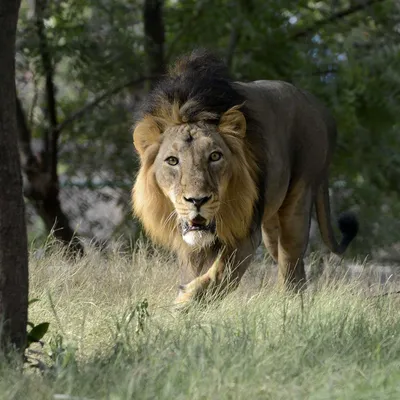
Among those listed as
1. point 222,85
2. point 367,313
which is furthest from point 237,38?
point 367,313

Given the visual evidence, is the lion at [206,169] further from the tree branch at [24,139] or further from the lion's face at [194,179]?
the tree branch at [24,139]

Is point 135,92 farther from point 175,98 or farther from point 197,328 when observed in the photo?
point 197,328

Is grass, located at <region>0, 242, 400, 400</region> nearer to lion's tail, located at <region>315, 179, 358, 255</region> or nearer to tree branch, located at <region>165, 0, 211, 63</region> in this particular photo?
lion's tail, located at <region>315, 179, 358, 255</region>

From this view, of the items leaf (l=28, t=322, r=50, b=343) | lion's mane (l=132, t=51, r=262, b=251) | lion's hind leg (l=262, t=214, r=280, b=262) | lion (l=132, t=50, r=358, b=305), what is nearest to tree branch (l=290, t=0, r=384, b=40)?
lion's hind leg (l=262, t=214, r=280, b=262)

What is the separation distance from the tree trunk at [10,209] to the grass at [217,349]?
0.21 meters

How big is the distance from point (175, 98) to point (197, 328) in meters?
1.75

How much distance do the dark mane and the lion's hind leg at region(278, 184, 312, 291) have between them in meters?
1.25

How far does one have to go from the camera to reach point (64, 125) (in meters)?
10.8

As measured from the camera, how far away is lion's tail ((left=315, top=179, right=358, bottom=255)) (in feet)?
27.0

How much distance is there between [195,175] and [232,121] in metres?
0.48

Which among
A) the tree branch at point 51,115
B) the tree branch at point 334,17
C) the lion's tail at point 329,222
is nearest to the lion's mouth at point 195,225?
the lion's tail at point 329,222

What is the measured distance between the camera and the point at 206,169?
6.02 meters

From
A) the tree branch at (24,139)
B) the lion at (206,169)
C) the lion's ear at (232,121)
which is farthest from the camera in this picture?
the tree branch at (24,139)

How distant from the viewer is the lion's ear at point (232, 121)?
624 centimetres
